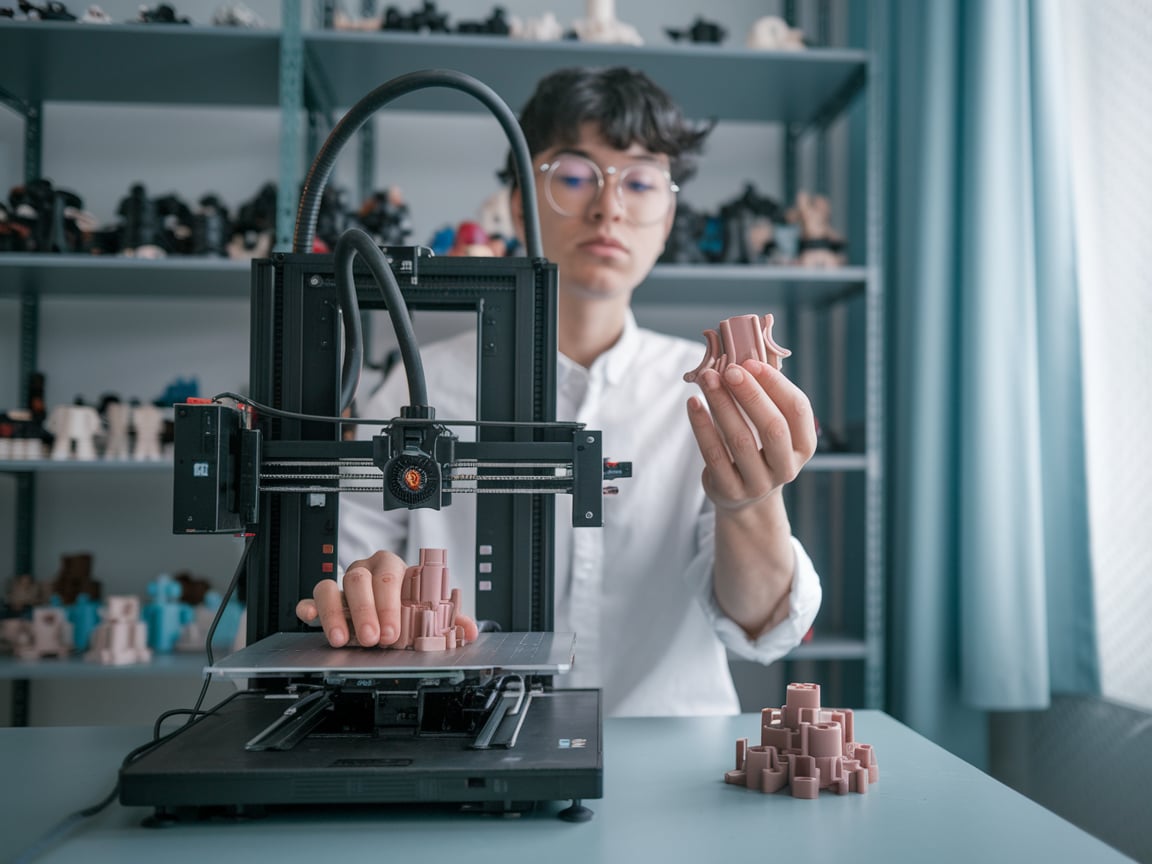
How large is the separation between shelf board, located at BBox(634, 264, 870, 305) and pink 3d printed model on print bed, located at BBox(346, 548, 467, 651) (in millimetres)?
1437

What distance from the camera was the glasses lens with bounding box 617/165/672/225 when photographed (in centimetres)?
143

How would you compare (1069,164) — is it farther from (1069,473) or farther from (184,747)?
(184,747)

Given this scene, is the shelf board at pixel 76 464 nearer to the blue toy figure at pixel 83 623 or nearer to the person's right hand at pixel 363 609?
the blue toy figure at pixel 83 623

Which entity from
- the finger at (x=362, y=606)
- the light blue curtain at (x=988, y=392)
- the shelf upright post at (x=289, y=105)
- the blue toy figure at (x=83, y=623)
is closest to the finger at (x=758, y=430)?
the finger at (x=362, y=606)

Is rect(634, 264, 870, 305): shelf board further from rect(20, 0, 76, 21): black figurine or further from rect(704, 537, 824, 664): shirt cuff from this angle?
rect(20, 0, 76, 21): black figurine

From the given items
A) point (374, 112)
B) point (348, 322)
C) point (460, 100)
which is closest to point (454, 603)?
point (348, 322)

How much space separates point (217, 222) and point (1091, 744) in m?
2.14

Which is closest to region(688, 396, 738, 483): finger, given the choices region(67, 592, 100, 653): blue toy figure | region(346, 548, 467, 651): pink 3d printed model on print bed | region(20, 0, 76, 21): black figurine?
region(346, 548, 467, 651): pink 3d printed model on print bed

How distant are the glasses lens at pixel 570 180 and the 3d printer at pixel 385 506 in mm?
510

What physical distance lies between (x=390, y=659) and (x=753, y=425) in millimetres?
354

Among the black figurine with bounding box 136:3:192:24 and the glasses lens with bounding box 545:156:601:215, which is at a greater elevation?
the black figurine with bounding box 136:3:192:24

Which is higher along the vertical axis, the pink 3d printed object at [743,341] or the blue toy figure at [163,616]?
the pink 3d printed object at [743,341]

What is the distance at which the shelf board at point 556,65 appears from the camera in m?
2.12

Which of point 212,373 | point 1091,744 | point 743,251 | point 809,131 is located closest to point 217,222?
point 212,373
